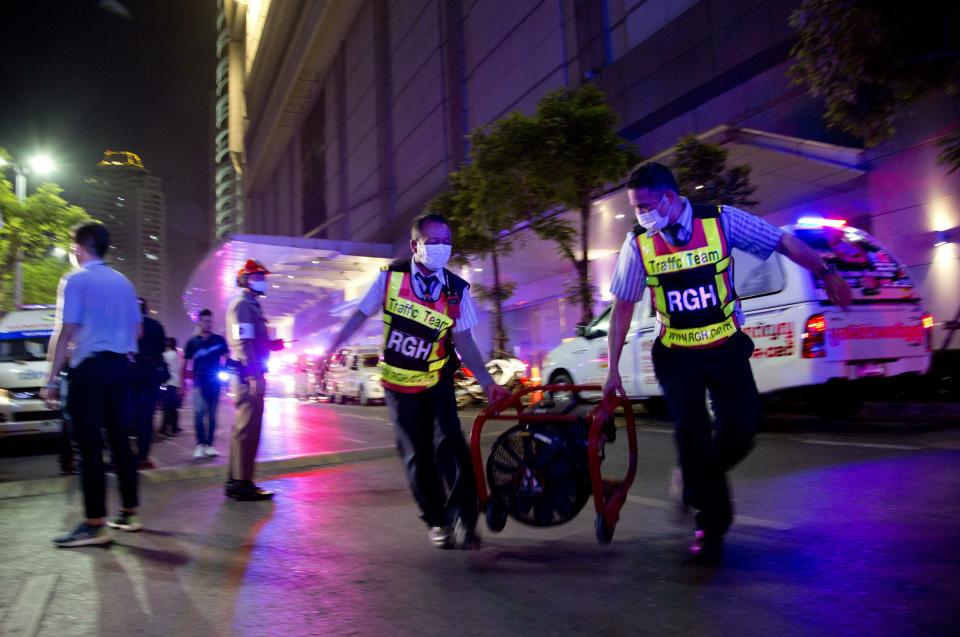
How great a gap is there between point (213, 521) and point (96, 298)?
5.35 feet

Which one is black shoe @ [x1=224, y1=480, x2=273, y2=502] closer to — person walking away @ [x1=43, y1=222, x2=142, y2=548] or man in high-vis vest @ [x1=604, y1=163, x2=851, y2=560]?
person walking away @ [x1=43, y1=222, x2=142, y2=548]

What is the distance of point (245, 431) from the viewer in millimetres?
5738

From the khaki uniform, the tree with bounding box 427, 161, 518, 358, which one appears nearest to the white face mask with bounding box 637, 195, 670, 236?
the khaki uniform

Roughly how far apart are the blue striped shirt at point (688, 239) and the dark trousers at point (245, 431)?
3304 mm

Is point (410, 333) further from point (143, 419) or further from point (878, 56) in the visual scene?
point (878, 56)

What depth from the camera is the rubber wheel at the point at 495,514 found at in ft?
12.7

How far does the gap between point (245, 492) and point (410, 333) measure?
2.67 metres

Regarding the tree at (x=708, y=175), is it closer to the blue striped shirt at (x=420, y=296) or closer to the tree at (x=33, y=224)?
the blue striped shirt at (x=420, y=296)

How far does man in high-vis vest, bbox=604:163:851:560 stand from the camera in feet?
10.9

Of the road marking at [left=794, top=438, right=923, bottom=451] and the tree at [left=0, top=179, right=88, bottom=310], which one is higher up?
the tree at [left=0, top=179, right=88, bottom=310]

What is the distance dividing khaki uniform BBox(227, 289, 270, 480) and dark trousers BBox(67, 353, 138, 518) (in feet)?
3.96

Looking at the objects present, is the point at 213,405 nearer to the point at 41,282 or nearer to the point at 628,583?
the point at 628,583

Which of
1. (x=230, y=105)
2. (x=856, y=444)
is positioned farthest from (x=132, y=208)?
(x=856, y=444)

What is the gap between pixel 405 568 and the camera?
359 cm
